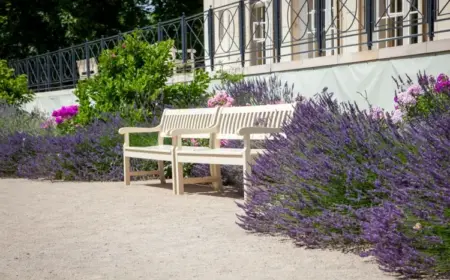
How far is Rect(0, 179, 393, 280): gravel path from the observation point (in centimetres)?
446

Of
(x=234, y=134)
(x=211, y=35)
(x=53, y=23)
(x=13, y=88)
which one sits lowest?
(x=234, y=134)

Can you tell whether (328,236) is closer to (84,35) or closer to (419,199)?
(419,199)

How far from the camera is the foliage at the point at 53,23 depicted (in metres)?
26.6

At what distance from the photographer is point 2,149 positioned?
1200cm

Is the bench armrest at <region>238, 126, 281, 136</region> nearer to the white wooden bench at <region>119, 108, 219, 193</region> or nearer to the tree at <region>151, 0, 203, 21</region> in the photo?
the white wooden bench at <region>119, 108, 219, 193</region>

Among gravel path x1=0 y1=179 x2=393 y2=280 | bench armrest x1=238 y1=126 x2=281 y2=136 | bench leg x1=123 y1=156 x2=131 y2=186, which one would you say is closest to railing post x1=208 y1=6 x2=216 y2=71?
bench leg x1=123 y1=156 x2=131 y2=186

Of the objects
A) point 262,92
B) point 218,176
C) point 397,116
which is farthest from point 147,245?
point 262,92

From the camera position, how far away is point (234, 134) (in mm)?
8578

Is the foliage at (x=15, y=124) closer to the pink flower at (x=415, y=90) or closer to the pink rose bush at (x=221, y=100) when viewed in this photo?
the pink rose bush at (x=221, y=100)

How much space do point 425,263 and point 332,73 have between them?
5.67m

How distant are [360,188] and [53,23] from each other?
2336 cm

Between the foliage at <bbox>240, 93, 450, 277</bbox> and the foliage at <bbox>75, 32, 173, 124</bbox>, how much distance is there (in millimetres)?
5330

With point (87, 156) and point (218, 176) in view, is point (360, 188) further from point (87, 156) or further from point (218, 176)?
point (87, 156)

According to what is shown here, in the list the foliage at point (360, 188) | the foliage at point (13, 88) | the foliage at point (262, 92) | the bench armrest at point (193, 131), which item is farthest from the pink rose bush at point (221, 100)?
the foliage at point (13, 88)
